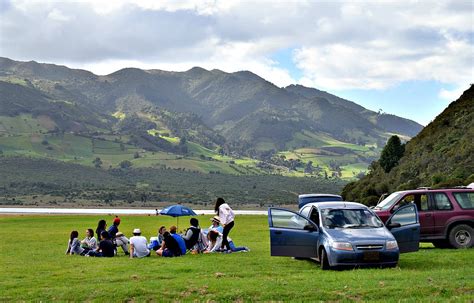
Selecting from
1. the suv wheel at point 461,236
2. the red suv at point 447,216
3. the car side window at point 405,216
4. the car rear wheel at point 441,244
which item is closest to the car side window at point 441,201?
the red suv at point 447,216

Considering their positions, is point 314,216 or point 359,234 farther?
point 314,216

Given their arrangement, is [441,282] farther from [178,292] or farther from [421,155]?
[421,155]

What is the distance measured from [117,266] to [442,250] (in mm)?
11665

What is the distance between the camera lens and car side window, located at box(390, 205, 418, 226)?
19.0 metres

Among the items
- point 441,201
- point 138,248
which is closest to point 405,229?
point 441,201

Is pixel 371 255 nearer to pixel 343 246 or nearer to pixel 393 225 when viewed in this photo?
pixel 343 246

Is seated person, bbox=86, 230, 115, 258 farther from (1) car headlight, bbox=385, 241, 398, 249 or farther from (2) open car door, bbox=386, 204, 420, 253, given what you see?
(1) car headlight, bbox=385, 241, 398, 249

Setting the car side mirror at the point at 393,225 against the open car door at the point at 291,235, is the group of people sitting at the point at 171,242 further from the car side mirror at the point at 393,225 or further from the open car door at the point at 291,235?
the car side mirror at the point at 393,225

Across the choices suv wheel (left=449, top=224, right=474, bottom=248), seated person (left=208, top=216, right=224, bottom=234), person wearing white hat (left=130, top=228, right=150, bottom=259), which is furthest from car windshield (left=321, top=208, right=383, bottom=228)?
person wearing white hat (left=130, top=228, right=150, bottom=259)

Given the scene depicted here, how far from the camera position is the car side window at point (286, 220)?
1862 cm

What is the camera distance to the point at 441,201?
73.3 feet

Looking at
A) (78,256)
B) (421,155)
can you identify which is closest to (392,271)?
(78,256)

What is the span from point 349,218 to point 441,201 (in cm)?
580

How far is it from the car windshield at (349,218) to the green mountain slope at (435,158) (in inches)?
1389
